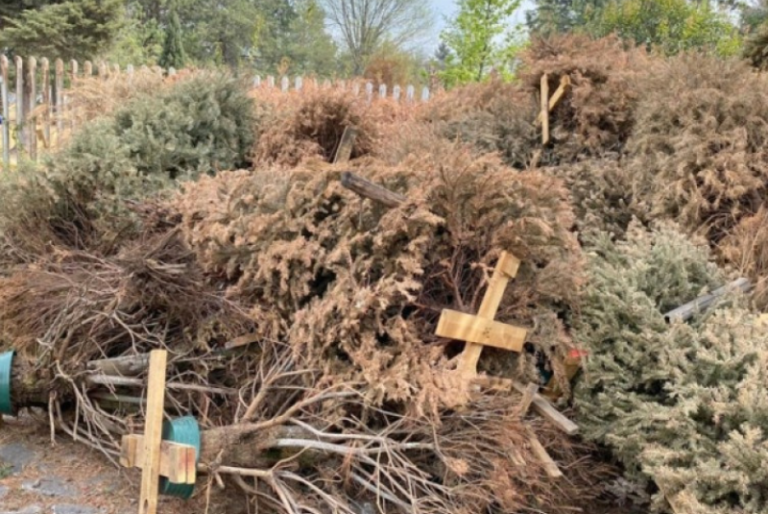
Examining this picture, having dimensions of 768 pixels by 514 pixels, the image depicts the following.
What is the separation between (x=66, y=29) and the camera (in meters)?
14.1

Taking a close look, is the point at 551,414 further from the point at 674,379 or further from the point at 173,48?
the point at 173,48

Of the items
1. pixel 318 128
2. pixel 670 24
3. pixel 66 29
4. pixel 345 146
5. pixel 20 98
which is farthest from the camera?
pixel 670 24

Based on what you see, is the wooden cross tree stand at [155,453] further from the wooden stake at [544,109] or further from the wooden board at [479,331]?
the wooden stake at [544,109]

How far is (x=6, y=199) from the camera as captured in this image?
502 centimetres

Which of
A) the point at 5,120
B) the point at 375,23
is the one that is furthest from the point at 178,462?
the point at 375,23

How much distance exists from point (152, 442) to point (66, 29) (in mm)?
14000

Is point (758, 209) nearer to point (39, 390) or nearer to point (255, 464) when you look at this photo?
point (255, 464)

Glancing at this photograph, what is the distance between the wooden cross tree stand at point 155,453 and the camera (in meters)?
2.74

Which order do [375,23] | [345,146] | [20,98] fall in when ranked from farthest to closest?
[375,23] → [20,98] → [345,146]

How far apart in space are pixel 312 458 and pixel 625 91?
13.3 feet

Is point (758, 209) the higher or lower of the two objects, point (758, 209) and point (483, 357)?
the higher

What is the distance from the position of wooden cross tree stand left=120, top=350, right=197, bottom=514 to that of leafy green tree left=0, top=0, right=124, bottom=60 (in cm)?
1352

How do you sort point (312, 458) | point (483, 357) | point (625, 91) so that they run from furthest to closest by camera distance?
point (625, 91) → point (483, 357) → point (312, 458)

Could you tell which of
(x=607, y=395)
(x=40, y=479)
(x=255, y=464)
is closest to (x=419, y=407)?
(x=255, y=464)
